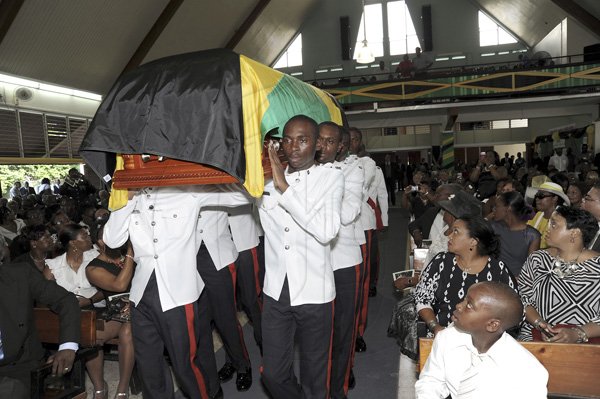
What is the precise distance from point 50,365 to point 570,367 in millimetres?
2523

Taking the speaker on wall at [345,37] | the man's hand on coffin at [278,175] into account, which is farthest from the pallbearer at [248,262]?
the speaker on wall at [345,37]

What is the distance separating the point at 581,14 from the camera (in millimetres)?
17125

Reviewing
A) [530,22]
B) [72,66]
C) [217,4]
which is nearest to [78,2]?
[72,66]

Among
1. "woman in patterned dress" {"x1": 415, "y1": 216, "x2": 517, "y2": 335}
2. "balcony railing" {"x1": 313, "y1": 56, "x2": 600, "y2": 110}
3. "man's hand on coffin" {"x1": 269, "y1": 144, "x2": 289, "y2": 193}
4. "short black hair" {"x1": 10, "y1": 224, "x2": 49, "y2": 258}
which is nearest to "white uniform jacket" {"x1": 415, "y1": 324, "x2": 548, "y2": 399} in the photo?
"woman in patterned dress" {"x1": 415, "y1": 216, "x2": 517, "y2": 335}

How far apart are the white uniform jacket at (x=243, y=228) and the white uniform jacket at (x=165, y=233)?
48.7 inches

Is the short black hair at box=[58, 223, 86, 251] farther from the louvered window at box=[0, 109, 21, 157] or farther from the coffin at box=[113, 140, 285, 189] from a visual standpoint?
the louvered window at box=[0, 109, 21, 157]

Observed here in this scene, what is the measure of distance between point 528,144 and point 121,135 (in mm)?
24819

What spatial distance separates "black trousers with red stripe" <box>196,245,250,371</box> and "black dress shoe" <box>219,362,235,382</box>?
167mm

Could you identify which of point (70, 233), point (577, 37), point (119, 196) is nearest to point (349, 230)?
point (119, 196)

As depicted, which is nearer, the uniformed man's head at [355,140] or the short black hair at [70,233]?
the short black hair at [70,233]

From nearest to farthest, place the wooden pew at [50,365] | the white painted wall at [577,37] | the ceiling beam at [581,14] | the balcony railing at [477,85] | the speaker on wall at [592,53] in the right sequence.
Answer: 1. the wooden pew at [50,365]
2. the balcony railing at [477,85]
3. the speaker on wall at [592,53]
4. the ceiling beam at [581,14]
5. the white painted wall at [577,37]

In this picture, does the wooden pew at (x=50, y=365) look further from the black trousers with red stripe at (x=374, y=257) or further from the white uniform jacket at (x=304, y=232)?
the black trousers with red stripe at (x=374, y=257)

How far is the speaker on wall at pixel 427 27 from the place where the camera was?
23.2 m

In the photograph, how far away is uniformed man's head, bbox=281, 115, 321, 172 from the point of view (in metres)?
2.60
